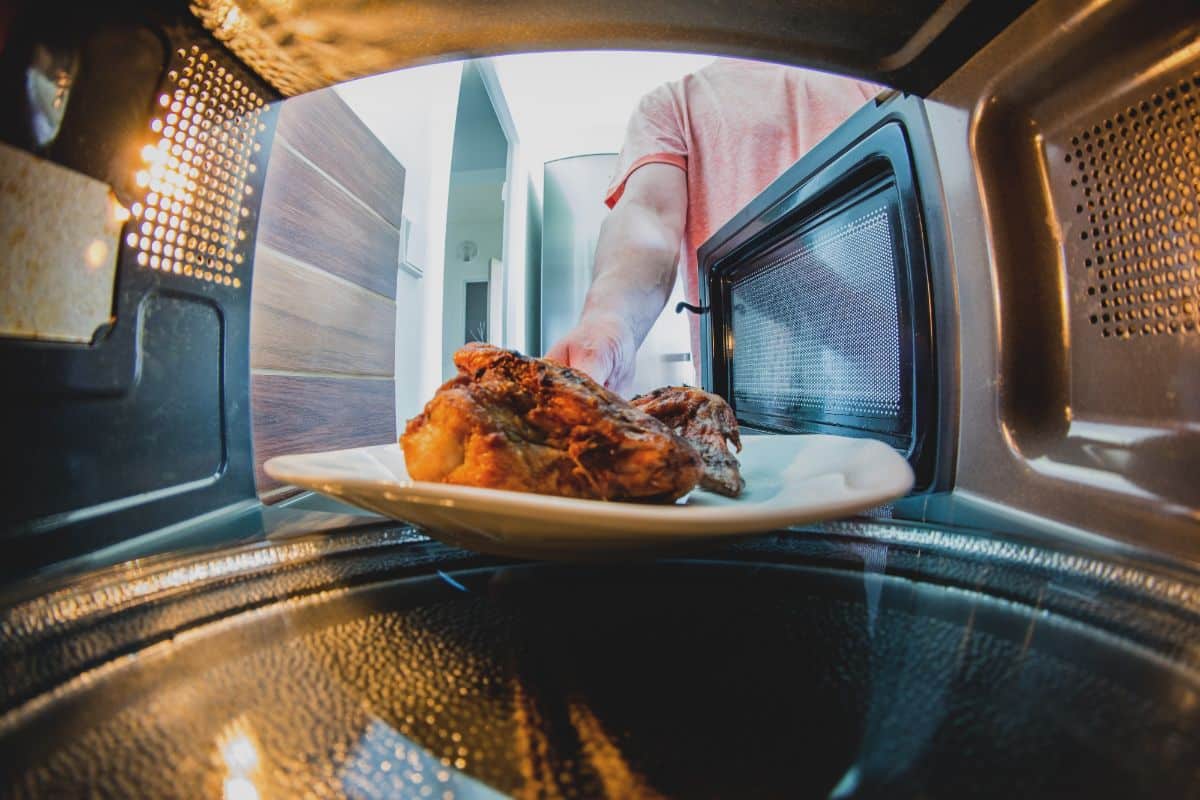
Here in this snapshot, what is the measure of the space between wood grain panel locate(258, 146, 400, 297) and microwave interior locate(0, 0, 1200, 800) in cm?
36

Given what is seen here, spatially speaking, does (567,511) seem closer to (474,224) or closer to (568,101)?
(568,101)

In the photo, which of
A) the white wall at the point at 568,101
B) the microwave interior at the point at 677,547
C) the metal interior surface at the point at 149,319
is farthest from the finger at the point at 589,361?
the white wall at the point at 568,101

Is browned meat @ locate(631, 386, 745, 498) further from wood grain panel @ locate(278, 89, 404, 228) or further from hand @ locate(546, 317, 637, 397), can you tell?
wood grain panel @ locate(278, 89, 404, 228)

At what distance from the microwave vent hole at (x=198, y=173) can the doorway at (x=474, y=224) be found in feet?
7.37

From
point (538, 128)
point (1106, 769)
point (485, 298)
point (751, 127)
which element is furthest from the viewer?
point (485, 298)

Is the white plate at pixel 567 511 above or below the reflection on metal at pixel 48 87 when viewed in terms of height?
below

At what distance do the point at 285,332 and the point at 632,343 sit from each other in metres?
0.77

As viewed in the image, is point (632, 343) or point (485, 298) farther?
point (485, 298)

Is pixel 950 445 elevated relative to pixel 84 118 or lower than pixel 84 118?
lower

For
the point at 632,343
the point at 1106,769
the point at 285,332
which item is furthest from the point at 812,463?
the point at 632,343

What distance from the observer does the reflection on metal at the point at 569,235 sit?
350 cm

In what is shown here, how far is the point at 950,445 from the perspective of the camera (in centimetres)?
50

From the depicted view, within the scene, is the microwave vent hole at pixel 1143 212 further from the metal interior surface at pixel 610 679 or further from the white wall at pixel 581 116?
the white wall at pixel 581 116

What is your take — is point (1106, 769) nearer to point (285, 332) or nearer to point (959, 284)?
point (959, 284)
